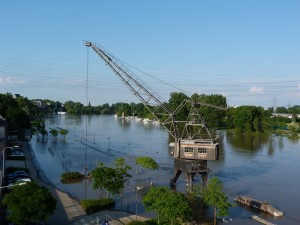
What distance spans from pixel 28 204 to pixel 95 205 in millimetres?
8576

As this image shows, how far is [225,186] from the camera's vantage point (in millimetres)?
44250

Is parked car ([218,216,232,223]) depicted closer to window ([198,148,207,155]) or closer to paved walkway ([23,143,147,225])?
paved walkway ([23,143,147,225])

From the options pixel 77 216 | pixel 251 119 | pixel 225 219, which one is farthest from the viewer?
pixel 251 119

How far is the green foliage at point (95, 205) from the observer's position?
30.4 metres

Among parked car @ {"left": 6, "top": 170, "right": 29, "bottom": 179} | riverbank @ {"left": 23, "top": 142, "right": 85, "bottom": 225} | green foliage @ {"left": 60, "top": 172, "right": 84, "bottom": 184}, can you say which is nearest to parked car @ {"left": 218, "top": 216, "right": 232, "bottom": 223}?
riverbank @ {"left": 23, "top": 142, "right": 85, "bottom": 225}

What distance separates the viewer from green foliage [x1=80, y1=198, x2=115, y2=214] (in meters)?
30.4

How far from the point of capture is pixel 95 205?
31.1m

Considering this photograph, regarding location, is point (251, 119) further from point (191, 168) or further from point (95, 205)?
point (95, 205)

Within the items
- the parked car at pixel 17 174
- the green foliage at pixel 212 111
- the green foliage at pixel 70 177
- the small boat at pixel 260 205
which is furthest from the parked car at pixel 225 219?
the green foliage at pixel 212 111

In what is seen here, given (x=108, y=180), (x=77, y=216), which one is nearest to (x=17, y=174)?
(x=108, y=180)

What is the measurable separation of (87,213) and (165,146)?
5290 cm

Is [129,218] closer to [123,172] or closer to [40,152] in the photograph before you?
[123,172]

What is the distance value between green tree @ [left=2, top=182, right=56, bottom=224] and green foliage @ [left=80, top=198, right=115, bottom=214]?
6.25m

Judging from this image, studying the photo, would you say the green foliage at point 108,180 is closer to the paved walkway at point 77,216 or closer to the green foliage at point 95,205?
the green foliage at point 95,205
